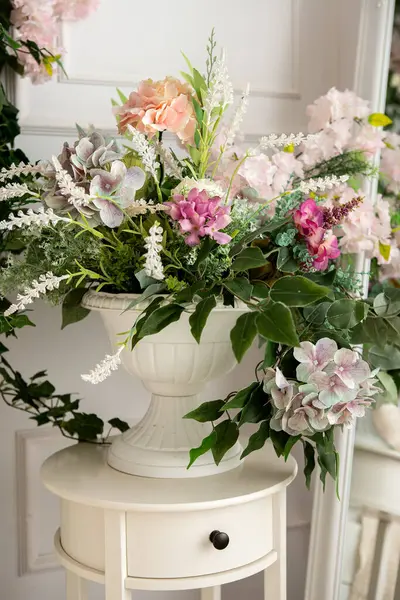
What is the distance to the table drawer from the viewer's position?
3.40 feet

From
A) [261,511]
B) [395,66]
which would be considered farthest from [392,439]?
[395,66]

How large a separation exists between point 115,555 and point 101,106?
3.21 feet

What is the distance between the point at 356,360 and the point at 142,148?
1.39ft

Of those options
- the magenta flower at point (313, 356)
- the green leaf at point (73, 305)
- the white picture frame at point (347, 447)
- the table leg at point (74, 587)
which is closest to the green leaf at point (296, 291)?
the magenta flower at point (313, 356)

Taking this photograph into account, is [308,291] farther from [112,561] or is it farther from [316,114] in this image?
[316,114]

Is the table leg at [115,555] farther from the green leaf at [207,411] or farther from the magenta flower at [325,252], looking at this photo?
the magenta flower at [325,252]

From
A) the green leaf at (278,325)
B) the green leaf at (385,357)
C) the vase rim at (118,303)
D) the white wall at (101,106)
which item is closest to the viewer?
the green leaf at (278,325)

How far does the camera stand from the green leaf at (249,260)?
939mm

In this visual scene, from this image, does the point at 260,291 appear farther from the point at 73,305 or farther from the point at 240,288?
the point at 73,305

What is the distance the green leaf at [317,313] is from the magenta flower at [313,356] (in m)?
0.07

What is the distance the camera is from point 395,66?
1.48 m

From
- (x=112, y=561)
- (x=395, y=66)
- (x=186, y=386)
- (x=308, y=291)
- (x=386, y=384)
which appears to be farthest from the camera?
(x=395, y=66)

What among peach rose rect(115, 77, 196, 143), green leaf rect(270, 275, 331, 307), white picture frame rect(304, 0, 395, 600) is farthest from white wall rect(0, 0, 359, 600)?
green leaf rect(270, 275, 331, 307)

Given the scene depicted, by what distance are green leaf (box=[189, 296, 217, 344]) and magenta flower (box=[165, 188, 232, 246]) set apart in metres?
0.09
